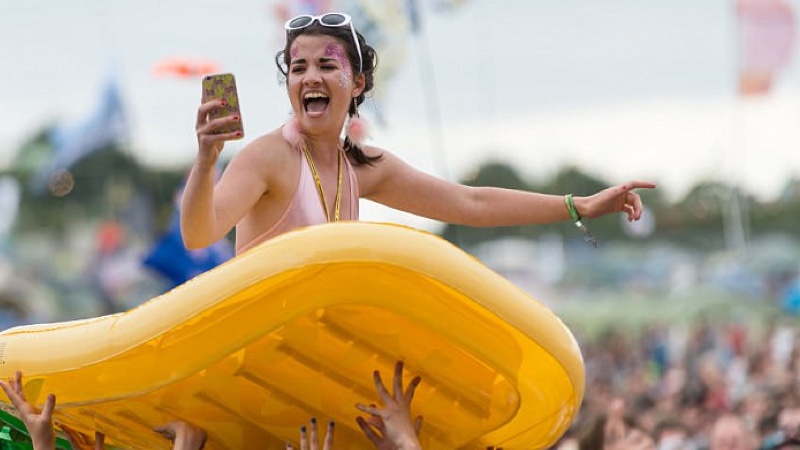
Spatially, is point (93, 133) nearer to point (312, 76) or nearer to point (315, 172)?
point (315, 172)

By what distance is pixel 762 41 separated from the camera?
46.8 ft

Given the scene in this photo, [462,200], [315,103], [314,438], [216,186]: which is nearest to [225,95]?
[216,186]

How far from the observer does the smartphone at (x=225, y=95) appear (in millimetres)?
2812

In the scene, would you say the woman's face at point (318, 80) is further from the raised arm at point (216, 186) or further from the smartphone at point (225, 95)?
the smartphone at point (225, 95)

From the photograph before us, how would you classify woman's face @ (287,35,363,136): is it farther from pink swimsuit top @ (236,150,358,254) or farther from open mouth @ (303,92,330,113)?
pink swimsuit top @ (236,150,358,254)

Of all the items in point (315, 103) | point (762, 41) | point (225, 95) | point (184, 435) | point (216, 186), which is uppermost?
point (225, 95)

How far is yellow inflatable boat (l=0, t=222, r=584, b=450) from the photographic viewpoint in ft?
9.22

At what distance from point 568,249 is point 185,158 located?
4290 millimetres

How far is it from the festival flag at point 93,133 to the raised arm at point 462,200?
500 inches

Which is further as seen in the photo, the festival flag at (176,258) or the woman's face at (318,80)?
the festival flag at (176,258)

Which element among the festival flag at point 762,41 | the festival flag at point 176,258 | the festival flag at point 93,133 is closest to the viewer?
the festival flag at point 176,258

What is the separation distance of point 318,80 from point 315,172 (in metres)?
0.24

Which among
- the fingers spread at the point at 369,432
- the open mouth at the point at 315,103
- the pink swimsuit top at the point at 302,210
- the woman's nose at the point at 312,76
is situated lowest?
the fingers spread at the point at 369,432

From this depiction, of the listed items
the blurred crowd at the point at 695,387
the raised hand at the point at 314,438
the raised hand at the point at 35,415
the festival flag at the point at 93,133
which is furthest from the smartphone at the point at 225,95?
the festival flag at the point at 93,133
